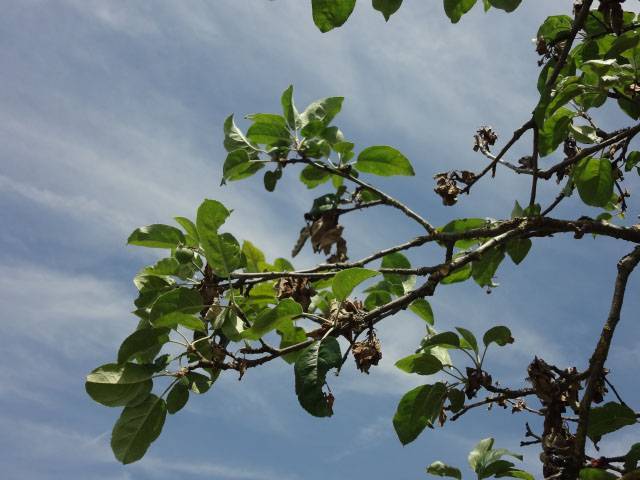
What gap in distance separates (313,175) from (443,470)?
1545 mm

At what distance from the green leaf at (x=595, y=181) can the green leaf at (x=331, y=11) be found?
1567mm

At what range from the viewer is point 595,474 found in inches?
90.5

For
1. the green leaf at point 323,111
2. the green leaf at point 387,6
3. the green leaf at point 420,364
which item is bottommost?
the green leaf at point 420,364

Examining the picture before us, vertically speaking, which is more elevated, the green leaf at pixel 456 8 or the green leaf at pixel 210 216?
the green leaf at pixel 456 8

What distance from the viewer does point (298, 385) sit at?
2.32m

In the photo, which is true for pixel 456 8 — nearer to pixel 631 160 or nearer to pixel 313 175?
pixel 313 175

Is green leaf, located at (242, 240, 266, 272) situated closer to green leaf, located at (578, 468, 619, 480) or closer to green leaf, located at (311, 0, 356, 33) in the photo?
green leaf, located at (311, 0, 356, 33)

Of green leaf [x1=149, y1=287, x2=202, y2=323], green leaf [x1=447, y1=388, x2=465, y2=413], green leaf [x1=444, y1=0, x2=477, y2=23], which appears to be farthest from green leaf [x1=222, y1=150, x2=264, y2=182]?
green leaf [x1=447, y1=388, x2=465, y2=413]

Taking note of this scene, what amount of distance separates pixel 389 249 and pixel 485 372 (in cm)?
72

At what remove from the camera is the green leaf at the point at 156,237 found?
8.87ft

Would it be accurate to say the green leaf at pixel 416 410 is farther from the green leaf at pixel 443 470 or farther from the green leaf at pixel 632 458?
the green leaf at pixel 632 458

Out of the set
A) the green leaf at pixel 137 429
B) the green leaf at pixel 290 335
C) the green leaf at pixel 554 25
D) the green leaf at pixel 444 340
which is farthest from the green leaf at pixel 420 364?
the green leaf at pixel 554 25

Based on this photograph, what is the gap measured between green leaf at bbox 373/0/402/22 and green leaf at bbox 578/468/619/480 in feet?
5.73

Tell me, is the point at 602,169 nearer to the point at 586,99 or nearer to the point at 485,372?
the point at 586,99
